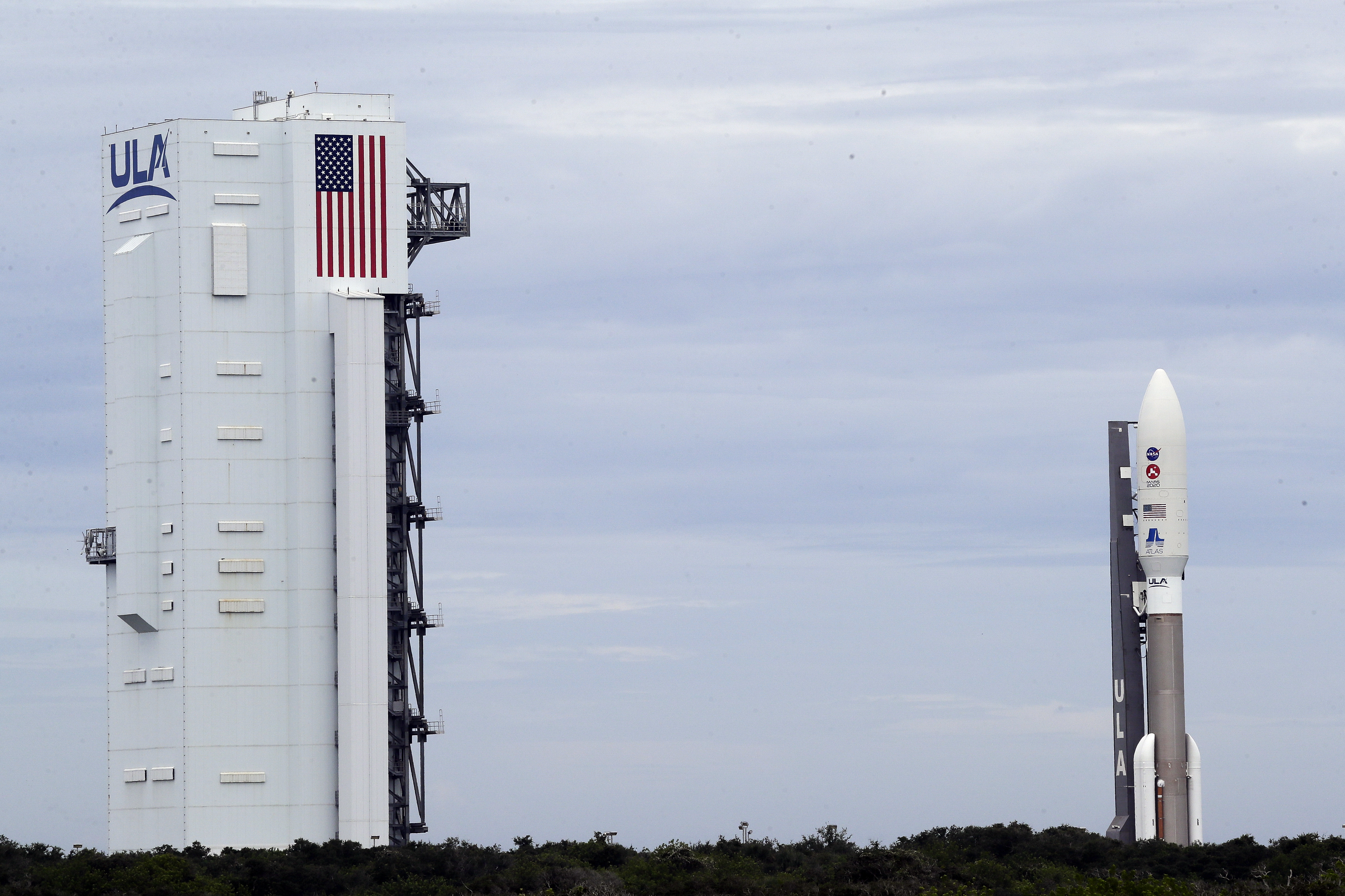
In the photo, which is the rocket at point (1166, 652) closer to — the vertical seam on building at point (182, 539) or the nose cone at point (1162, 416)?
the nose cone at point (1162, 416)

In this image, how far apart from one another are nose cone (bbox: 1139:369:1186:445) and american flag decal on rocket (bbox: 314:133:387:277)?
84.1 feet

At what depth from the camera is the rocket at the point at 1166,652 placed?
7562 centimetres

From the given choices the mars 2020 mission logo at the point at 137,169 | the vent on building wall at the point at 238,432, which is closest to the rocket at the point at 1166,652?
the vent on building wall at the point at 238,432

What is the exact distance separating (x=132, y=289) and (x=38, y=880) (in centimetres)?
2039

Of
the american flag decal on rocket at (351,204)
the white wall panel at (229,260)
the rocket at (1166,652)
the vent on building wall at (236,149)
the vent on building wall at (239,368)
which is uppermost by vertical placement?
the vent on building wall at (236,149)

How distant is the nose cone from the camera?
7606 centimetres

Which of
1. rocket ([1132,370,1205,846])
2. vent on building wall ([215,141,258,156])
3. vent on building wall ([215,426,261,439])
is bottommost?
rocket ([1132,370,1205,846])

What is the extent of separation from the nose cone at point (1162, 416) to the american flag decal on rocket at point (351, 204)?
25620 mm

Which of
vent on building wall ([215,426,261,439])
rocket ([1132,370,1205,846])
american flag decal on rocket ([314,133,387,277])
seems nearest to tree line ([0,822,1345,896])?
rocket ([1132,370,1205,846])

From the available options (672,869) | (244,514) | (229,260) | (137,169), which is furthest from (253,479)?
(672,869)

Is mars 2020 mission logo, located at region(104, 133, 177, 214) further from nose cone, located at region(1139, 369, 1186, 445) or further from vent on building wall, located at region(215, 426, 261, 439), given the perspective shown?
nose cone, located at region(1139, 369, 1186, 445)

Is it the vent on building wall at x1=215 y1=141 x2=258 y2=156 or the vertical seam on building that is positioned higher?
the vent on building wall at x1=215 y1=141 x2=258 y2=156

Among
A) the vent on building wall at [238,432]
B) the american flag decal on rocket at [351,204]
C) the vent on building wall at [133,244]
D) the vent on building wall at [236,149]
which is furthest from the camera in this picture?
the vent on building wall at [133,244]

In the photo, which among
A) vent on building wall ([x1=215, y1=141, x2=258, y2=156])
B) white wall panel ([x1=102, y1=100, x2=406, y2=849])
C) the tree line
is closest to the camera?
the tree line
